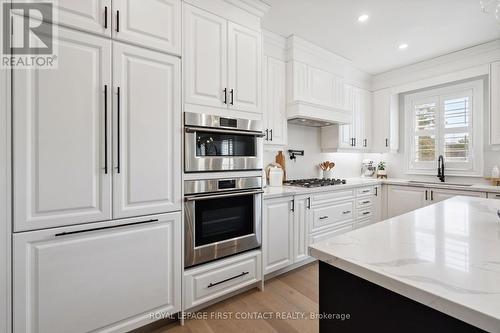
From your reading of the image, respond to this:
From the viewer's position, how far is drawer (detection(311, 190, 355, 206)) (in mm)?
2768

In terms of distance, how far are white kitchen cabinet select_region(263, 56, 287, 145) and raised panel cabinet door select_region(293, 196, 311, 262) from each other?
79cm

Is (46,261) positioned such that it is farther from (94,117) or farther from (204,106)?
(204,106)

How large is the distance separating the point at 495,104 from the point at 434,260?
139 inches

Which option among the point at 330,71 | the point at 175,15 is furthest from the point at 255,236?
the point at 330,71

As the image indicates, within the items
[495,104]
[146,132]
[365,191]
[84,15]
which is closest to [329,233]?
[365,191]

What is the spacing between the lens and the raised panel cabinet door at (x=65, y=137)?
1.24 meters

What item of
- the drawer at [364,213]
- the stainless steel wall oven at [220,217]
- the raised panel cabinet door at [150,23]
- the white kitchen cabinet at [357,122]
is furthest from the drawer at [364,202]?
the raised panel cabinet door at [150,23]

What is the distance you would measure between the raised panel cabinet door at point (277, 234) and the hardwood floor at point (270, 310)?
21cm

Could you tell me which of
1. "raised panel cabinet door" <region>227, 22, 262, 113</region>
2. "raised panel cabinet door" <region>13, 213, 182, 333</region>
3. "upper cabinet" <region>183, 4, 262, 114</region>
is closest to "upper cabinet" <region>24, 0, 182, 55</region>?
"upper cabinet" <region>183, 4, 262, 114</region>

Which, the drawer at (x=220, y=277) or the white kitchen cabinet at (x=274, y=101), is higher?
the white kitchen cabinet at (x=274, y=101)

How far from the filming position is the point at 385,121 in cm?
401

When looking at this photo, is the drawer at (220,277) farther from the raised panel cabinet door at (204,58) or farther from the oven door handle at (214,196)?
the raised panel cabinet door at (204,58)

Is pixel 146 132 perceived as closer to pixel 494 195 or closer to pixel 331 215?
pixel 331 215

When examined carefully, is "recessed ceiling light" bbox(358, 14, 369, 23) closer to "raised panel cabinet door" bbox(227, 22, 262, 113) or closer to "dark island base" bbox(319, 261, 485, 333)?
"raised panel cabinet door" bbox(227, 22, 262, 113)
